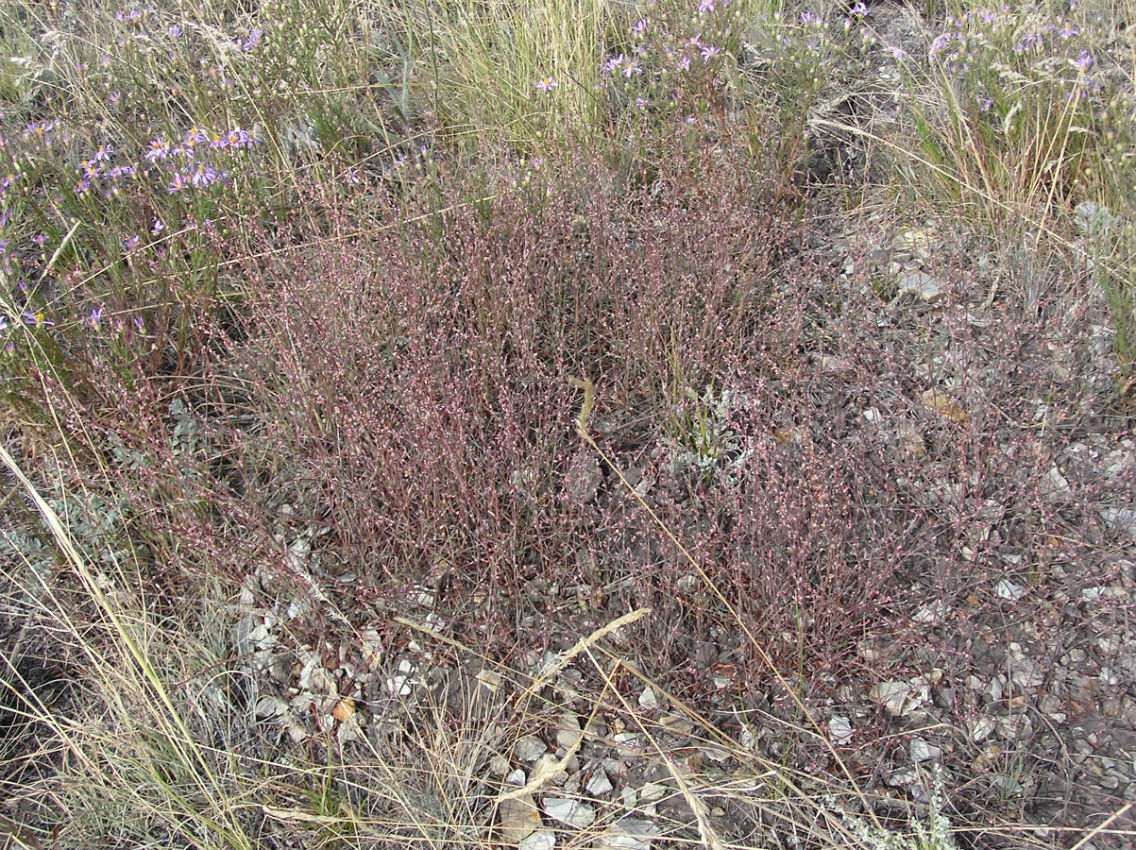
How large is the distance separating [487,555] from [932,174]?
225cm

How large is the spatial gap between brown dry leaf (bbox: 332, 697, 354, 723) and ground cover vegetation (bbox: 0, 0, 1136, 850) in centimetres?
1

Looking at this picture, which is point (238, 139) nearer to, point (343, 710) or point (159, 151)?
point (159, 151)

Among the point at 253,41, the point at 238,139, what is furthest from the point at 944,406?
the point at 253,41

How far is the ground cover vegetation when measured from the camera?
197 cm

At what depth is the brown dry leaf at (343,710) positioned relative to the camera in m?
2.15

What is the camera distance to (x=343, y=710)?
7.09 feet

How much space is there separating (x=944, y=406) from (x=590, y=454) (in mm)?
1098

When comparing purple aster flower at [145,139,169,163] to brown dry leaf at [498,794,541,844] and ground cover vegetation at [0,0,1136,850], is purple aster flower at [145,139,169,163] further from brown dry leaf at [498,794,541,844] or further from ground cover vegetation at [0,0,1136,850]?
brown dry leaf at [498,794,541,844]

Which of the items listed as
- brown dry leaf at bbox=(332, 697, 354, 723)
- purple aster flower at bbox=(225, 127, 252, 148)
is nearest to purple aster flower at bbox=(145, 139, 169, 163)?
purple aster flower at bbox=(225, 127, 252, 148)

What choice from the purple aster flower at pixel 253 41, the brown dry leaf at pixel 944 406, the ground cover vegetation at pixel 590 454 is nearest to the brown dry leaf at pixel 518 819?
the ground cover vegetation at pixel 590 454

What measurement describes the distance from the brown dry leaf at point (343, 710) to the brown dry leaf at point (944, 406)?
1.84 metres

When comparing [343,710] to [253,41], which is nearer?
[343,710]

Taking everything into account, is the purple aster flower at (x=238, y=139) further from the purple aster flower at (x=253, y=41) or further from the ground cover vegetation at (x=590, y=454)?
the purple aster flower at (x=253, y=41)

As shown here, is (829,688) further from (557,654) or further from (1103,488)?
(1103,488)
